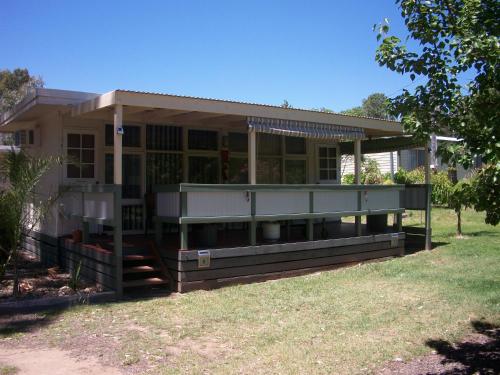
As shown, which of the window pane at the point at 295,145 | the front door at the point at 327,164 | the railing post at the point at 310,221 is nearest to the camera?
the railing post at the point at 310,221

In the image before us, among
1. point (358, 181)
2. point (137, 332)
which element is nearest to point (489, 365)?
point (137, 332)

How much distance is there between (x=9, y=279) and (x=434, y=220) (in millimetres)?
14500

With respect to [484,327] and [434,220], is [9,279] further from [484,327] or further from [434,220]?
[434,220]

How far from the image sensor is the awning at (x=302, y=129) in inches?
388

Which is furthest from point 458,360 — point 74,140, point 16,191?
point 74,140

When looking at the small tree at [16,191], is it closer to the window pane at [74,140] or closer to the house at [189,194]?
the house at [189,194]

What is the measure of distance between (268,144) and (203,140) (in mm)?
1994

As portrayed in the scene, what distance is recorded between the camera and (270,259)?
957cm

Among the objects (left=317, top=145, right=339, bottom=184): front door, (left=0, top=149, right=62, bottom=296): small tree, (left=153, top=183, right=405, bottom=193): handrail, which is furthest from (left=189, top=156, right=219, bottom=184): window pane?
(left=0, top=149, right=62, bottom=296): small tree

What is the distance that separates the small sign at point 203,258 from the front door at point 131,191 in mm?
2939

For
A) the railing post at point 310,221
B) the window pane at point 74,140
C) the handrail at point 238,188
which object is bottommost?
the railing post at point 310,221

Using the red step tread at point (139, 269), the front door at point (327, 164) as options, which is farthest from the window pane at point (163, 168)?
the front door at point (327, 164)

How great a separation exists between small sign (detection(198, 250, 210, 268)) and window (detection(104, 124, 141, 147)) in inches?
143

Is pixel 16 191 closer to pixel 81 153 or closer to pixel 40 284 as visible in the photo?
pixel 40 284
